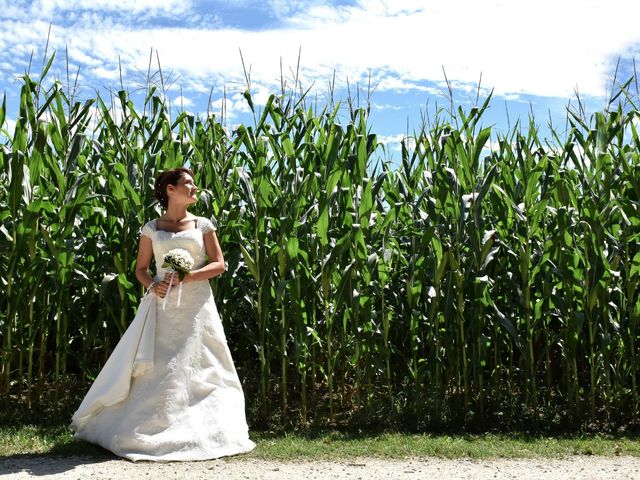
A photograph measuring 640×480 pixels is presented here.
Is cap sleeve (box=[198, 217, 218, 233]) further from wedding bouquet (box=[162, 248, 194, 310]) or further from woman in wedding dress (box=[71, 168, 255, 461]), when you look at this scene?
wedding bouquet (box=[162, 248, 194, 310])

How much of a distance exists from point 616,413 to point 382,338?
1.90 metres

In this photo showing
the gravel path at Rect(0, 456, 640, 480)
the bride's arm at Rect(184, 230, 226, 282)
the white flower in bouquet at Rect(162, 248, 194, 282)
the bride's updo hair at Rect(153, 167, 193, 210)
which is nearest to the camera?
the gravel path at Rect(0, 456, 640, 480)

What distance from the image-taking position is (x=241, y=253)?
5.44 m

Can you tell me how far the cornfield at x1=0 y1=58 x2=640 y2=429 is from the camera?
536 cm

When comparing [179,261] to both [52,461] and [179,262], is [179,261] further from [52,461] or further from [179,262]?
[52,461]

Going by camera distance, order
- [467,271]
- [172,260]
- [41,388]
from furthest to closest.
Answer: [41,388] → [467,271] → [172,260]

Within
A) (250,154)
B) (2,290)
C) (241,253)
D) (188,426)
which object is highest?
(250,154)

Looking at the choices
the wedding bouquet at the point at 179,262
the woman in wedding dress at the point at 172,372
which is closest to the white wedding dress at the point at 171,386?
the woman in wedding dress at the point at 172,372

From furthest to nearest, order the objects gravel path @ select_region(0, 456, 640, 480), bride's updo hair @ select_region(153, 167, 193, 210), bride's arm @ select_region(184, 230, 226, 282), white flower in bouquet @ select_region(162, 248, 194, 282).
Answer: bride's updo hair @ select_region(153, 167, 193, 210)
bride's arm @ select_region(184, 230, 226, 282)
white flower in bouquet @ select_region(162, 248, 194, 282)
gravel path @ select_region(0, 456, 640, 480)

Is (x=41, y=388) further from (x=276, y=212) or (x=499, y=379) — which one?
(x=499, y=379)

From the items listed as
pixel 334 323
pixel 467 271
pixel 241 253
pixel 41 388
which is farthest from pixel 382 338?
pixel 41 388

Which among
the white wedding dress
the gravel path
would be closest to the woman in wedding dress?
the white wedding dress

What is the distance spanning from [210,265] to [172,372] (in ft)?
2.38

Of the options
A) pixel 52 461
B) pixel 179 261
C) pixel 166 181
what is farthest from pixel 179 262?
pixel 52 461
